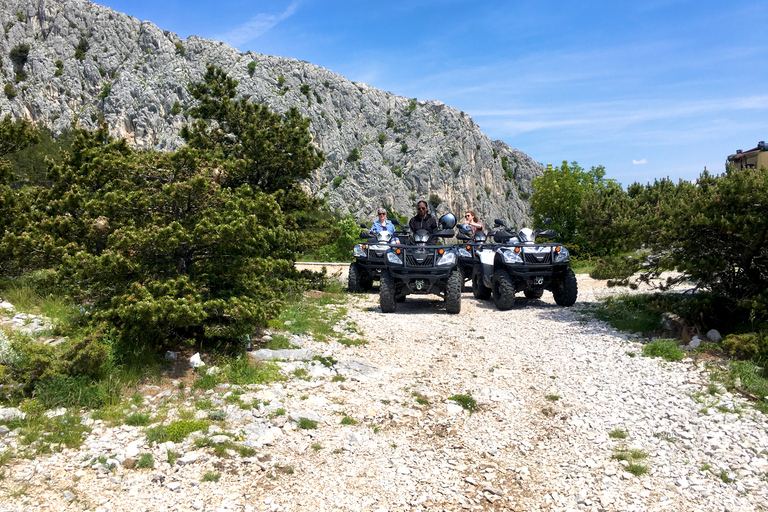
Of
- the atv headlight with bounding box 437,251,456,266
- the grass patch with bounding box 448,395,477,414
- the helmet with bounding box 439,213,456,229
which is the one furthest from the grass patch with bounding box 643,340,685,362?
the helmet with bounding box 439,213,456,229

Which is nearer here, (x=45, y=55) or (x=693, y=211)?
(x=693, y=211)

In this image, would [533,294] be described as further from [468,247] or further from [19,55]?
[19,55]

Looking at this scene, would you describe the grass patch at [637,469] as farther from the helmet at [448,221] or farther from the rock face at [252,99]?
the rock face at [252,99]

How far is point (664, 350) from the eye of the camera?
6457mm

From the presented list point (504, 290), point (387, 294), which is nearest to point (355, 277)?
point (387, 294)

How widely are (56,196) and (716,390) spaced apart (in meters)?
8.70

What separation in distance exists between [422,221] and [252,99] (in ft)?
216

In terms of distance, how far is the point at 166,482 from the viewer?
3.55 meters

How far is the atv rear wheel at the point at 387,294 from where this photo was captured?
1011 centimetres

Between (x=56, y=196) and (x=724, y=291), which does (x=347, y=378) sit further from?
(x=724, y=291)

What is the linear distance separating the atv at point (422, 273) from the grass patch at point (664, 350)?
4.05 metres

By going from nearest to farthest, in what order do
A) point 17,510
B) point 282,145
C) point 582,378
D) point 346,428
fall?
point 17,510 < point 346,428 < point 582,378 < point 282,145

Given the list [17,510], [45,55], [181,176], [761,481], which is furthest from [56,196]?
[45,55]

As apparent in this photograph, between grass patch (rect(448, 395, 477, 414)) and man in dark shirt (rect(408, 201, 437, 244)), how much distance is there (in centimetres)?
625
